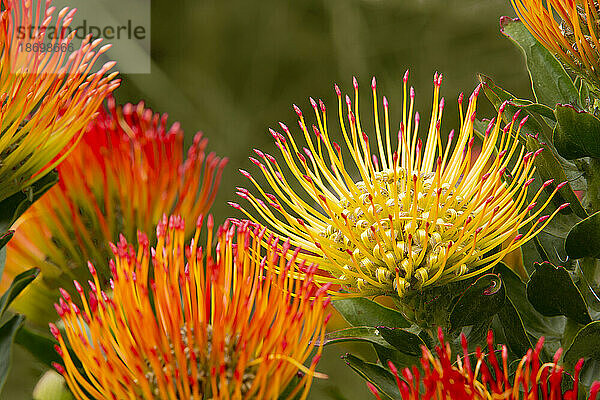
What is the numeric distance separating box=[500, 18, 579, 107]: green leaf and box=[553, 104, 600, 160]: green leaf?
1.5 inches

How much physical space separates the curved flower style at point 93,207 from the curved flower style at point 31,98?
1.6 inches

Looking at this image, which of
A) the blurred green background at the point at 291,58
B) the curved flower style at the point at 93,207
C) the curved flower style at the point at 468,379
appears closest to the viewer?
the curved flower style at the point at 468,379

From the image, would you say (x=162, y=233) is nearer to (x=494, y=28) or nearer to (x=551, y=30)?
(x=551, y=30)

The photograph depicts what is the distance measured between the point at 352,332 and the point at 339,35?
49 centimetres

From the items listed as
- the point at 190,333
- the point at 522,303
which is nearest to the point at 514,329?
the point at 522,303

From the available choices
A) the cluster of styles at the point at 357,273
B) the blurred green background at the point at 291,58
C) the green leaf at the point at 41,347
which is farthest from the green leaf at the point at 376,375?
the blurred green background at the point at 291,58

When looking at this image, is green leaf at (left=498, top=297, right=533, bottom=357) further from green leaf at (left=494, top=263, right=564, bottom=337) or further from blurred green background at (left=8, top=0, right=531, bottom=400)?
blurred green background at (left=8, top=0, right=531, bottom=400)

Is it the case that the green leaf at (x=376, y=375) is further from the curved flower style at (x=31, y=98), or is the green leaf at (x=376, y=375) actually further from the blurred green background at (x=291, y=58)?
the blurred green background at (x=291, y=58)

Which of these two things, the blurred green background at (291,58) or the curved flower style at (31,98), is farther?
the blurred green background at (291,58)

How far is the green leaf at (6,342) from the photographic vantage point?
0.25 m

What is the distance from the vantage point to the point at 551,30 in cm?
25

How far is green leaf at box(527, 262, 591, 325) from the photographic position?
239 millimetres

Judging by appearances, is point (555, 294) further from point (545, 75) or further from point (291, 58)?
point (291, 58)

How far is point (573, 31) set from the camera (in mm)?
245
